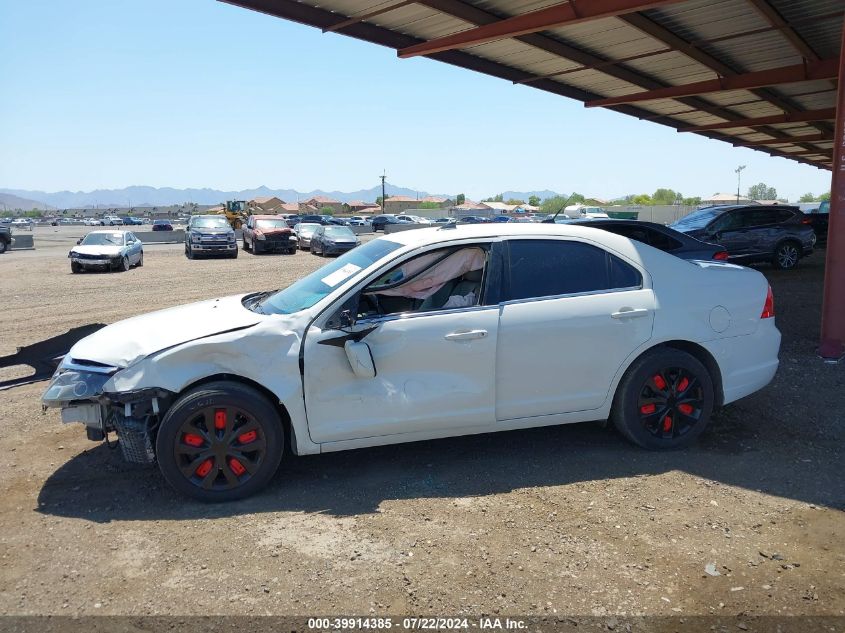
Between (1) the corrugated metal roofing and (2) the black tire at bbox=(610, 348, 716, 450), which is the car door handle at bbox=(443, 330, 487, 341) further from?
(1) the corrugated metal roofing

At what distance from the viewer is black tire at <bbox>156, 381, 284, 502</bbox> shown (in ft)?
12.2

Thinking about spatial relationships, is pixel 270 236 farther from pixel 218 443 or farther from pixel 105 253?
pixel 218 443

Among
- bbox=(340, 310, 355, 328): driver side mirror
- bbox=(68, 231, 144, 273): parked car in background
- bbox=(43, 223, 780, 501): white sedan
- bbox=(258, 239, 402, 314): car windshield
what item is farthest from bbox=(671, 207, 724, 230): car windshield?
bbox=(68, 231, 144, 273): parked car in background

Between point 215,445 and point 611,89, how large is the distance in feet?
54.2

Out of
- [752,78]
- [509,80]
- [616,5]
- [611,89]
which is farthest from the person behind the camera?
[611,89]

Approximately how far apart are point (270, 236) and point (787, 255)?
770 inches

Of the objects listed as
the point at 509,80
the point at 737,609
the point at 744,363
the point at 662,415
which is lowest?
the point at 737,609

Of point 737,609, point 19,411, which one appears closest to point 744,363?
point 737,609

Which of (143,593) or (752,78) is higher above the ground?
(752,78)

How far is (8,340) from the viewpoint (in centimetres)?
901

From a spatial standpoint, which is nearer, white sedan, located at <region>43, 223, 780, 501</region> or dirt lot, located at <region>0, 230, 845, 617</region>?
dirt lot, located at <region>0, 230, 845, 617</region>

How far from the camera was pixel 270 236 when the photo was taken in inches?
1065

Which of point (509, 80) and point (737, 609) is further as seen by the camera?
point (509, 80)

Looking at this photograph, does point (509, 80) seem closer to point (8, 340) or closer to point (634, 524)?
point (8, 340)
